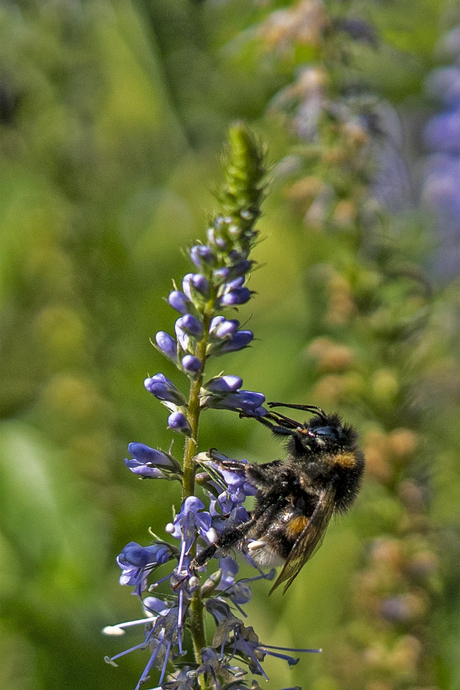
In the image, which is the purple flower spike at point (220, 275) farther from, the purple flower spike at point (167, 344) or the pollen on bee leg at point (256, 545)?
the pollen on bee leg at point (256, 545)

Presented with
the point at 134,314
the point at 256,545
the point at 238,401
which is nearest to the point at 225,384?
the point at 238,401

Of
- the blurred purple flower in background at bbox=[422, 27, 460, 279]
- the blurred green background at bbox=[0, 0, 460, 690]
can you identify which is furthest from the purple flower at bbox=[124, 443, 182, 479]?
the blurred purple flower in background at bbox=[422, 27, 460, 279]

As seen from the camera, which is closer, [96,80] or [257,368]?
[257,368]

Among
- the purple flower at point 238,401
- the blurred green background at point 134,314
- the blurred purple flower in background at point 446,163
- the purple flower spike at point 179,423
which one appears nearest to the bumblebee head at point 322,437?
the purple flower at point 238,401

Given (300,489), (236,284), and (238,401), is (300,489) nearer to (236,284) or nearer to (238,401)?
(238,401)

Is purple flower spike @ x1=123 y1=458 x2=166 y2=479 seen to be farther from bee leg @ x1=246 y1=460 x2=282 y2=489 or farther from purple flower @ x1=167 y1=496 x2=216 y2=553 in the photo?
bee leg @ x1=246 y1=460 x2=282 y2=489

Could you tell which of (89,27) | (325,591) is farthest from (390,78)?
(325,591)

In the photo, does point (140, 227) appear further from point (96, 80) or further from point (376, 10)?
point (376, 10)
